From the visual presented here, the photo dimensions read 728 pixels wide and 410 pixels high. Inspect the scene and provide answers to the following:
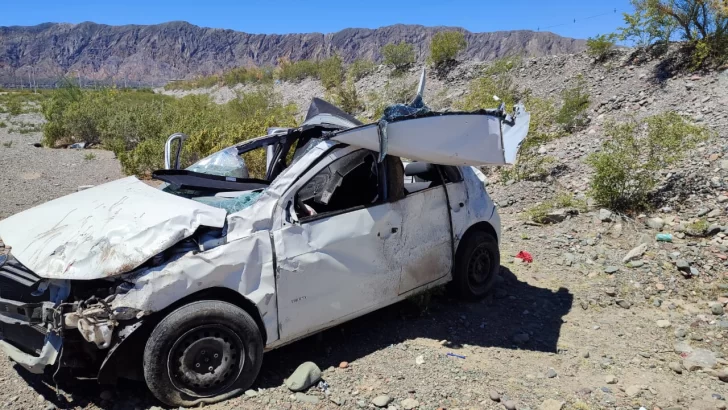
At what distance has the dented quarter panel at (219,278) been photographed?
3.47 m

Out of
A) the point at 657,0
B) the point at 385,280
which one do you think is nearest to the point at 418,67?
the point at 657,0

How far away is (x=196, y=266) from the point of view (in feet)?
11.8

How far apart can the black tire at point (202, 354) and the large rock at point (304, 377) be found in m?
0.29

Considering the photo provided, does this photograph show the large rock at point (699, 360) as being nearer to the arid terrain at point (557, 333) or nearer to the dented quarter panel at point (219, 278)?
the arid terrain at point (557, 333)

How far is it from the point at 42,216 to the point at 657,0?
46.8ft

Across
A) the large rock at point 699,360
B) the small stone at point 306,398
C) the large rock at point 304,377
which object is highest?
the large rock at point 304,377

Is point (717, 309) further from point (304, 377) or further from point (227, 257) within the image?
point (227, 257)

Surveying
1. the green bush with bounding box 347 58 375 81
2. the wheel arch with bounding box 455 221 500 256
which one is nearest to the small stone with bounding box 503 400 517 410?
the wheel arch with bounding box 455 221 500 256

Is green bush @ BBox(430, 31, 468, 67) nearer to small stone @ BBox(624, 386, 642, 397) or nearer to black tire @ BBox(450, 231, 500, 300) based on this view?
black tire @ BBox(450, 231, 500, 300)

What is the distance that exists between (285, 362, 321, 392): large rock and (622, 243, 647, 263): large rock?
431 cm

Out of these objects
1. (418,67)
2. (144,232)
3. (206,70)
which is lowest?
(144,232)

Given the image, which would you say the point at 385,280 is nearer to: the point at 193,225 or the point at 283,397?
the point at 283,397

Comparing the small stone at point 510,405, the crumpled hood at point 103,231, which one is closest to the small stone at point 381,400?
the small stone at point 510,405

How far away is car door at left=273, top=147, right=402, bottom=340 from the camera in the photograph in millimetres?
4004
